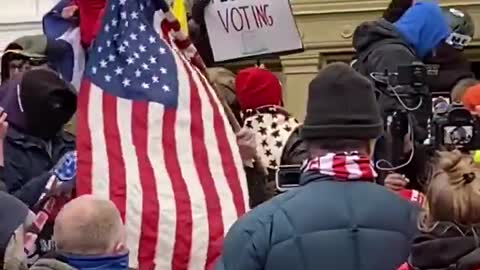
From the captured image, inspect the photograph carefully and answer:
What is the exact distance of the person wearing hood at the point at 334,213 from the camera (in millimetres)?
3639

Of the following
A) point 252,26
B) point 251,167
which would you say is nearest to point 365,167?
point 251,167

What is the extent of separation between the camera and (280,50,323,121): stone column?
1055 cm

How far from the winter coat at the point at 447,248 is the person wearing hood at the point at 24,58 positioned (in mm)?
3369

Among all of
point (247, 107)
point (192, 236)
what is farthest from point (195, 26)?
point (192, 236)

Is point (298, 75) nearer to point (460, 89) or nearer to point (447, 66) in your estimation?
point (447, 66)

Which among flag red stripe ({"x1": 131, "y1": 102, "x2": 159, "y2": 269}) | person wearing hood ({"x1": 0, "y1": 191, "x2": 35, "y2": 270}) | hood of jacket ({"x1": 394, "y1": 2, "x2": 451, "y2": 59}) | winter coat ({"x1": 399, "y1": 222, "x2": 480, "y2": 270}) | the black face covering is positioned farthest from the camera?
hood of jacket ({"x1": 394, "y1": 2, "x2": 451, "y2": 59})

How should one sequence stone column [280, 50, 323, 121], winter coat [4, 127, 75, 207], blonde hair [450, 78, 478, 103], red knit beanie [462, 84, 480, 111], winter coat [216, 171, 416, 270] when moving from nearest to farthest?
1. winter coat [216, 171, 416, 270]
2. winter coat [4, 127, 75, 207]
3. red knit beanie [462, 84, 480, 111]
4. blonde hair [450, 78, 478, 103]
5. stone column [280, 50, 323, 121]

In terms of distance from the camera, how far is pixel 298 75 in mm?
10648

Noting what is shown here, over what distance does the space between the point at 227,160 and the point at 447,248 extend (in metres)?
1.77

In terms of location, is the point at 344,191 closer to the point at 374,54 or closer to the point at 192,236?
the point at 192,236

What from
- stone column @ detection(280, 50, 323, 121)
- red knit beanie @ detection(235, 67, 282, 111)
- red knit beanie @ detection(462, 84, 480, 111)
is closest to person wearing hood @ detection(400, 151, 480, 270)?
red knit beanie @ detection(462, 84, 480, 111)

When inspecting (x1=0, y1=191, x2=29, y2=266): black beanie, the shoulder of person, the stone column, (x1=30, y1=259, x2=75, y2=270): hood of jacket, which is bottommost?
the stone column

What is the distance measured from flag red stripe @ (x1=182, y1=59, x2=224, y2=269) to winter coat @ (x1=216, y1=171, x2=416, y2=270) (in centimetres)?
108

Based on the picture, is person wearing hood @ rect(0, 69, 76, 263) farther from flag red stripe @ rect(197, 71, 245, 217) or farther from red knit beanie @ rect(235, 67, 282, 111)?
red knit beanie @ rect(235, 67, 282, 111)
